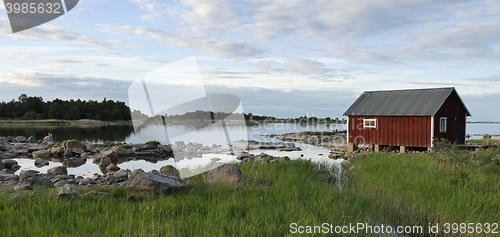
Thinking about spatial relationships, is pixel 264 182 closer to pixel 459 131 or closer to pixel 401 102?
pixel 401 102

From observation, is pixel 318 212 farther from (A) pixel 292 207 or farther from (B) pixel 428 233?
(B) pixel 428 233

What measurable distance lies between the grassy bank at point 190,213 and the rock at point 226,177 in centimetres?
27

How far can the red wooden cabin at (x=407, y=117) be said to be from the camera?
58.9 ft

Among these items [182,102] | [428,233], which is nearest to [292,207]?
[428,233]

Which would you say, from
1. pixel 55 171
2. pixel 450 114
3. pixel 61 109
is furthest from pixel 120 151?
pixel 61 109

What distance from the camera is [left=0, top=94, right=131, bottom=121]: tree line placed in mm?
80812

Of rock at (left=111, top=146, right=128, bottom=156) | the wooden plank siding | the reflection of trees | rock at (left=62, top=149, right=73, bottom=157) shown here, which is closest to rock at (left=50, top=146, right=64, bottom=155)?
rock at (left=62, top=149, right=73, bottom=157)

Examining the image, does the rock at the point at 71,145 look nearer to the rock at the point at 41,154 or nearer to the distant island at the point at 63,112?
the rock at the point at 41,154

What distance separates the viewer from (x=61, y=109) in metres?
82.1

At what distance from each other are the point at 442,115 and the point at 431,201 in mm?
14511

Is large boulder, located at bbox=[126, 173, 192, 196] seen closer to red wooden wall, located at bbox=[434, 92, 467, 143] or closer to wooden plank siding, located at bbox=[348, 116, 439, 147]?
wooden plank siding, located at bbox=[348, 116, 439, 147]

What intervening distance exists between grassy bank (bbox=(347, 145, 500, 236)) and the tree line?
77.9m

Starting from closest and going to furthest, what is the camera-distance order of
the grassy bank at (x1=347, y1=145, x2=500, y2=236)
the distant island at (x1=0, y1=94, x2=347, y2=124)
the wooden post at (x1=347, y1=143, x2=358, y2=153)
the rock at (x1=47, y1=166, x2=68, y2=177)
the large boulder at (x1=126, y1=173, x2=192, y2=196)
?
the large boulder at (x1=126, y1=173, x2=192, y2=196)
the grassy bank at (x1=347, y1=145, x2=500, y2=236)
the rock at (x1=47, y1=166, x2=68, y2=177)
the wooden post at (x1=347, y1=143, x2=358, y2=153)
the distant island at (x1=0, y1=94, x2=347, y2=124)

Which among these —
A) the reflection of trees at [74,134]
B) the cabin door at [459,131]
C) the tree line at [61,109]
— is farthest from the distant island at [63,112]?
the cabin door at [459,131]
